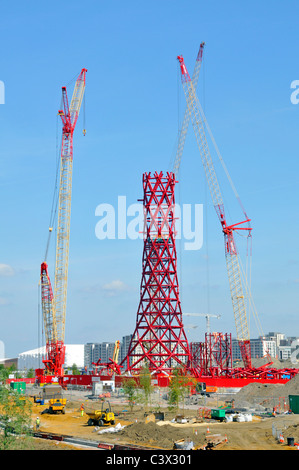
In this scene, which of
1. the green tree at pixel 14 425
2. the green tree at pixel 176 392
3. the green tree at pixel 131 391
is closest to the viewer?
the green tree at pixel 14 425

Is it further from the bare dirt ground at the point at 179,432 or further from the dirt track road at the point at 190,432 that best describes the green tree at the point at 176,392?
the dirt track road at the point at 190,432

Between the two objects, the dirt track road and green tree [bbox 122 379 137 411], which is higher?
green tree [bbox 122 379 137 411]

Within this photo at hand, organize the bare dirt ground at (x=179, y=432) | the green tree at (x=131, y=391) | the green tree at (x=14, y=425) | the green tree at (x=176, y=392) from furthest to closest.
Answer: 1. the green tree at (x=131, y=391)
2. the green tree at (x=176, y=392)
3. the bare dirt ground at (x=179, y=432)
4. the green tree at (x=14, y=425)

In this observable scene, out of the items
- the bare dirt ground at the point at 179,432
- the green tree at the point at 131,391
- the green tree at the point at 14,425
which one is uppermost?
the green tree at the point at 14,425

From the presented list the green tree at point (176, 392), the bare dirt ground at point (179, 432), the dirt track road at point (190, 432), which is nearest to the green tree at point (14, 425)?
the bare dirt ground at point (179, 432)

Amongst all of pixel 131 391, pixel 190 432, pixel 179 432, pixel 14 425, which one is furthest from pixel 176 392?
pixel 14 425

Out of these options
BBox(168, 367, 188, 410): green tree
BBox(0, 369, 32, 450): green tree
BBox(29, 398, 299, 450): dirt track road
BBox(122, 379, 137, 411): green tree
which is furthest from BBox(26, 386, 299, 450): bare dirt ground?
BBox(122, 379, 137, 411): green tree

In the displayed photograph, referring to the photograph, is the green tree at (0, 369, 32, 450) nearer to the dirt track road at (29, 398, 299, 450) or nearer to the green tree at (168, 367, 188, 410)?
the dirt track road at (29, 398, 299, 450)

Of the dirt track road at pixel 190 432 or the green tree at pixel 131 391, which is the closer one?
the dirt track road at pixel 190 432

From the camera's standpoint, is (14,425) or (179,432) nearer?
(14,425)

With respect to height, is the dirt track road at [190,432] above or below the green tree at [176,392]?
below

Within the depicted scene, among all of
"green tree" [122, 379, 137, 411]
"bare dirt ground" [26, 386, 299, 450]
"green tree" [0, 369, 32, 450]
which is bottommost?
"bare dirt ground" [26, 386, 299, 450]

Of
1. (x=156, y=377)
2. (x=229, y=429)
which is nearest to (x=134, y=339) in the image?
(x=156, y=377)

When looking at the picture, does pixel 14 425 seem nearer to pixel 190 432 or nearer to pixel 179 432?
pixel 179 432
